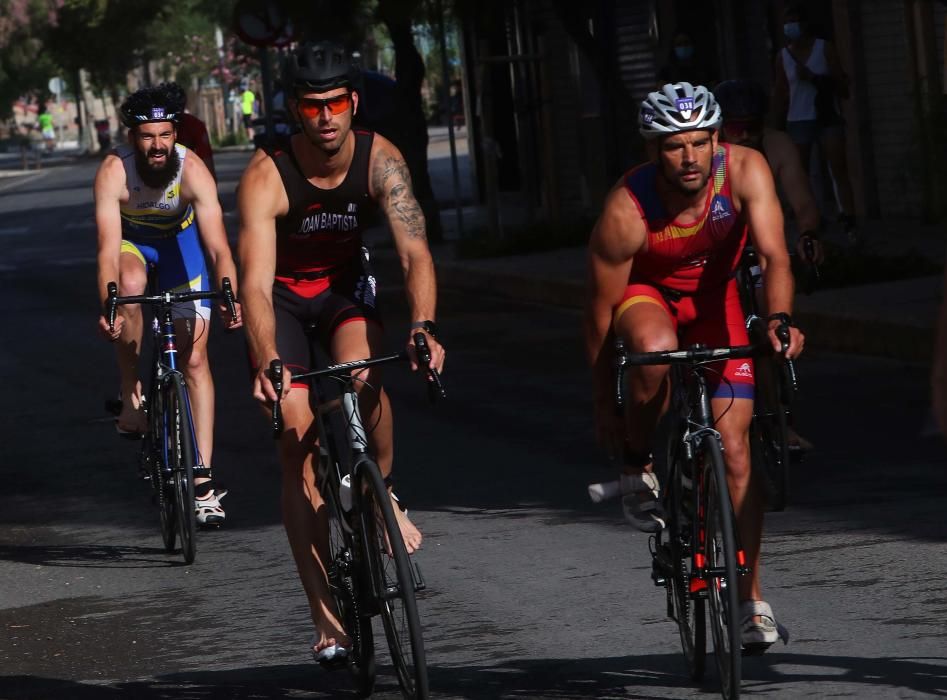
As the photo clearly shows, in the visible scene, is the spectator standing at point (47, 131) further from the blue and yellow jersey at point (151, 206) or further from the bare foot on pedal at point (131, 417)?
the blue and yellow jersey at point (151, 206)

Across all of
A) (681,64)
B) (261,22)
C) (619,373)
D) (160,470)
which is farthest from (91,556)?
(681,64)

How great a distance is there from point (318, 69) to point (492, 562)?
2.36 m

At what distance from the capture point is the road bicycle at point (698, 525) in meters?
5.14

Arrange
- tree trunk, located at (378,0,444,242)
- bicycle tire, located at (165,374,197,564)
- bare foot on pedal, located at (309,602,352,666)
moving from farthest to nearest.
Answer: tree trunk, located at (378,0,444,242) → bicycle tire, located at (165,374,197,564) → bare foot on pedal, located at (309,602,352,666)

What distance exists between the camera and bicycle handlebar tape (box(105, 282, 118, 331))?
317 inches

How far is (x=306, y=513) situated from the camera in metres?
5.98

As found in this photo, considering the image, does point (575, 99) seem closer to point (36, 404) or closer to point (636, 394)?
point (36, 404)

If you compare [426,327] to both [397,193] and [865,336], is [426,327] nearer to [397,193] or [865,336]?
[397,193]

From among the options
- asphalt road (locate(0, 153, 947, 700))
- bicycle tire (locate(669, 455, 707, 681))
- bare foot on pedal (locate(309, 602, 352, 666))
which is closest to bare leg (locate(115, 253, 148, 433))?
asphalt road (locate(0, 153, 947, 700))

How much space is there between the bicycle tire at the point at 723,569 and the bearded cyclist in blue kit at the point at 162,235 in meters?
3.21

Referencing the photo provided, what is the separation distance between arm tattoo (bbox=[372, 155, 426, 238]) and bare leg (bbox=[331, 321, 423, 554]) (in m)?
0.33

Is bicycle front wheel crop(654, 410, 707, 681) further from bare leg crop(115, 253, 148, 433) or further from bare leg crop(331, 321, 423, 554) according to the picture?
bare leg crop(115, 253, 148, 433)

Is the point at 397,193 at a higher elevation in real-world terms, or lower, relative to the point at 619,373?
higher

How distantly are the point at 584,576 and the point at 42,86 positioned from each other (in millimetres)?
109596
